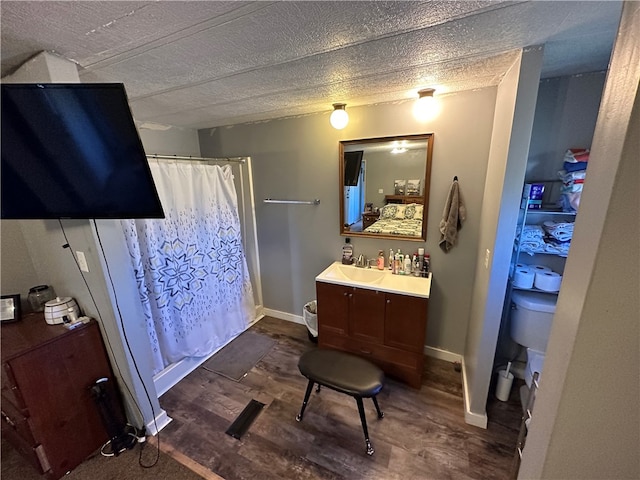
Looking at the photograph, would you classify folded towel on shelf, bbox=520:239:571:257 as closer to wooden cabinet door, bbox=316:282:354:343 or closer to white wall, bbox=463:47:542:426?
white wall, bbox=463:47:542:426

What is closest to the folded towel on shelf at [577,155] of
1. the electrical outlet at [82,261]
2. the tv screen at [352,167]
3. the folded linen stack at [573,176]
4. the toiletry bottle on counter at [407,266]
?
the folded linen stack at [573,176]

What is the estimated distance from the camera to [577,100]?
158cm

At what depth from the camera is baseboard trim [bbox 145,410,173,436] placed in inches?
66.3

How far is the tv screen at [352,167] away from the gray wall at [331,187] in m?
0.10

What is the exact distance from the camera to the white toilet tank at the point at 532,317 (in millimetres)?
1670

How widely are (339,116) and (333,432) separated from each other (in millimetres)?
2390

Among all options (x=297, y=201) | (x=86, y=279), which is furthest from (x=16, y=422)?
(x=297, y=201)

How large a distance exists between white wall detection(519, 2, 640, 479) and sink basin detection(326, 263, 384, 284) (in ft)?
5.61

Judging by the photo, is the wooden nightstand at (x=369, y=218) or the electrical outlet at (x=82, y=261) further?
the wooden nightstand at (x=369, y=218)

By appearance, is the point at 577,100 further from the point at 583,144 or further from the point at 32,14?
the point at 32,14

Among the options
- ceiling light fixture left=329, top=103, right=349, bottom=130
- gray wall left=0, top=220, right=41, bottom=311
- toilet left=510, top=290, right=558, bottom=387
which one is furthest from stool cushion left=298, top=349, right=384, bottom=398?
gray wall left=0, top=220, right=41, bottom=311

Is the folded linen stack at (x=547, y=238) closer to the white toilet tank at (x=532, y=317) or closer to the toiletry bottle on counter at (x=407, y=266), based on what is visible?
the white toilet tank at (x=532, y=317)

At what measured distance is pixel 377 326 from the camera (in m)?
2.05

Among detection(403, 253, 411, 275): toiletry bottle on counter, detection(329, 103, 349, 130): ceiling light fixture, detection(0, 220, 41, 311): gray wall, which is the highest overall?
detection(329, 103, 349, 130): ceiling light fixture
